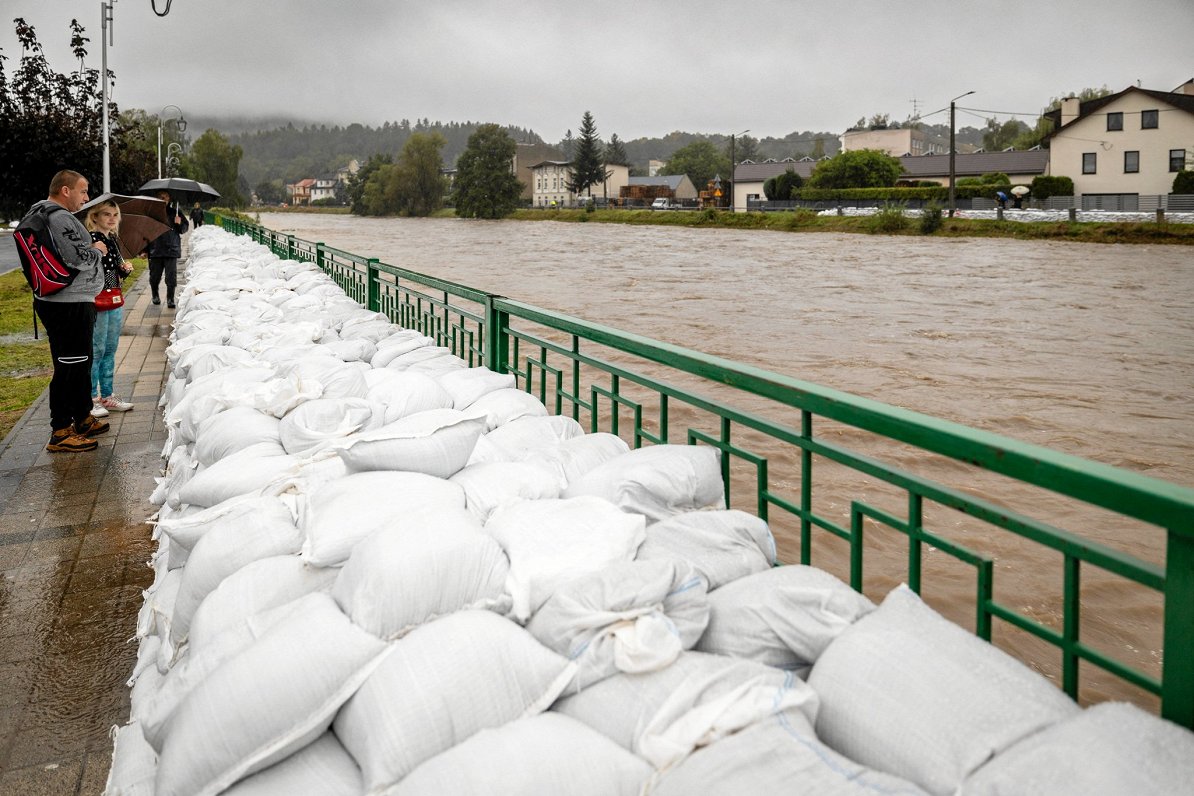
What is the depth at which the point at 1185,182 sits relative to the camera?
44031 millimetres

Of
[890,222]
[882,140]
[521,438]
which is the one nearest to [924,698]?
[521,438]

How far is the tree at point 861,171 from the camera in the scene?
6488 cm

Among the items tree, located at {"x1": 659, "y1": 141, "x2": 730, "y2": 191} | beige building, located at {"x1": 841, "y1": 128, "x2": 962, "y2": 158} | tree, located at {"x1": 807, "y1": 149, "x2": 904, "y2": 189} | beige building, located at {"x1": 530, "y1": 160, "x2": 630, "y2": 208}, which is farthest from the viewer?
tree, located at {"x1": 659, "y1": 141, "x2": 730, "y2": 191}

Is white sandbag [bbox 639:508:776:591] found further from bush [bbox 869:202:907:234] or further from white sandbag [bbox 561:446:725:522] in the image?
bush [bbox 869:202:907:234]

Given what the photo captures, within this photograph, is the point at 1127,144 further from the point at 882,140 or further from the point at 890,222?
the point at 882,140

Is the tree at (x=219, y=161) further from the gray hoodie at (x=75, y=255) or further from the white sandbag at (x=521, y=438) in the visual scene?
the white sandbag at (x=521, y=438)

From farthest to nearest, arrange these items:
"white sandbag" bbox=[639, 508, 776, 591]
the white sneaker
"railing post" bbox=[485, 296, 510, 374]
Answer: the white sneaker < "railing post" bbox=[485, 296, 510, 374] < "white sandbag" bbox=[639, 508, 776, 591]

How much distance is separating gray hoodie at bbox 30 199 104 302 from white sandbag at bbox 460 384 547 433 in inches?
127

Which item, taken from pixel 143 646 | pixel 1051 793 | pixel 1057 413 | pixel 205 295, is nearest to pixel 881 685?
pixel 1051 793

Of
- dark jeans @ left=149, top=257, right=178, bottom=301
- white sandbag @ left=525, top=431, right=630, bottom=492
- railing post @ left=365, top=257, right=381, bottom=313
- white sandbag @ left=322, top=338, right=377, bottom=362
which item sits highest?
dark jeans @ left=149, top=257, right=178, bottom=301

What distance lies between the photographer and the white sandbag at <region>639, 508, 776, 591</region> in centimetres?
200

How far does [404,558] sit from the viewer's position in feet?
6.27

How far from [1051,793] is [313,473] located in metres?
2.10

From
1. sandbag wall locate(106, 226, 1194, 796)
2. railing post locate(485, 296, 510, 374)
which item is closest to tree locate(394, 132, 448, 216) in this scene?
railing post locate(485, 296, 510, 374)
